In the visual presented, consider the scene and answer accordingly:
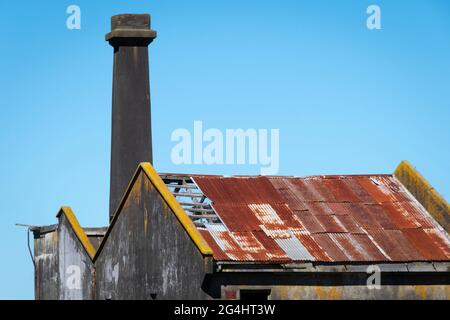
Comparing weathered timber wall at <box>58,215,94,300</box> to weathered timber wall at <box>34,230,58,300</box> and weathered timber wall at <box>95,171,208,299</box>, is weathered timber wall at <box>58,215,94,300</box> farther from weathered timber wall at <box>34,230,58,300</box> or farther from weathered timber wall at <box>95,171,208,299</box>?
weathered timber wall at <box>95,171,208,299</box>

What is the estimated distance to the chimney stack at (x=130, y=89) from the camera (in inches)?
1668

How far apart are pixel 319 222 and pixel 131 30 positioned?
1336cm

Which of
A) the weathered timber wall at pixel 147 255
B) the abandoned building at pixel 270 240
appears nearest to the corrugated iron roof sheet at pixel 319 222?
the abandoned building at pixel 270 240

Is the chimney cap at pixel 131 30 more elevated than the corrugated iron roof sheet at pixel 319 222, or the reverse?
the chimney cap at pixel 131 30

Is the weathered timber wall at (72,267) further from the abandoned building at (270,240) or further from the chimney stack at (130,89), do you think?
the chimney stack at (130,89)

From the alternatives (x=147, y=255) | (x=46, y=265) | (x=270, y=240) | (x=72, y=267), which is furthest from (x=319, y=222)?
(x=46, y=265)

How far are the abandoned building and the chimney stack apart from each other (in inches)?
230

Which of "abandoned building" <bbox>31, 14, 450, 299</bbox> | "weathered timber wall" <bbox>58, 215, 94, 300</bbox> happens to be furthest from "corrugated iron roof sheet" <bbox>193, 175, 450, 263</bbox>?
"weathered timber wall" <bbox>58, 215, 94, 300</bbox>

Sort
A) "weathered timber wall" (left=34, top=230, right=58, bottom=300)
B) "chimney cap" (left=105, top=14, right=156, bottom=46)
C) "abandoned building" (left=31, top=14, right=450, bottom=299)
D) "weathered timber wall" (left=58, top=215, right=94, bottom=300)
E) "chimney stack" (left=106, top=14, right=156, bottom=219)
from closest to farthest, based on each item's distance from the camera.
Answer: "abandoned building" (left=31, top=14, right=450, bottom=299)
"weathered timber wall" (left=58, top=215, right=94, bottom=300)
"weathered timber wall" (left=34, top=230, right=58, bottom=300)
"chimney stack" (left=106, top=14, right=156, bottom=219)
"chimney cap" (left=105, top=14, right=156, bottom=46)

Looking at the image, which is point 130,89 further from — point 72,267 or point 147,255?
point 147,255

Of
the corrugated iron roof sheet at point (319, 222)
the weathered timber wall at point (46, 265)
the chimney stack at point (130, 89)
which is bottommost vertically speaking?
the weathered timber wall at point (46, 265)

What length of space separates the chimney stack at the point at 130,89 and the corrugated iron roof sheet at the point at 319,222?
31.0 feet

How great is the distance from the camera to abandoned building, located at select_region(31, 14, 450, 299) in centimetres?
2935

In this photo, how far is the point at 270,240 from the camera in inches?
1196
